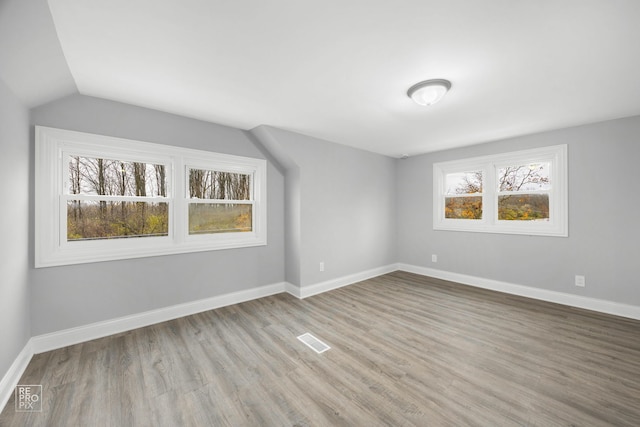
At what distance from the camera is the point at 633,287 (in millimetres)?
2996

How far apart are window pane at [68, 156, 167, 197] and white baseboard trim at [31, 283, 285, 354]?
1.36 m

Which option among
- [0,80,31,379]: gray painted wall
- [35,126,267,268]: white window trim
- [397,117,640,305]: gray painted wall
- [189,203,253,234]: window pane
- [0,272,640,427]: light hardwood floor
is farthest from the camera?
[189,203,253,234]: window pane

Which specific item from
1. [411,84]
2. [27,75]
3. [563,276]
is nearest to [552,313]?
[563,276]

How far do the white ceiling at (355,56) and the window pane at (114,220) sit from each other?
113 cm

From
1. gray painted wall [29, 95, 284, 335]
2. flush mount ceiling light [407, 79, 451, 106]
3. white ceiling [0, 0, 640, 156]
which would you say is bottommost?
gray painted wall [29, 95, 284, 335]

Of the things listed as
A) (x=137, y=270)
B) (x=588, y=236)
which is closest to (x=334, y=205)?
(x=137, y=270)

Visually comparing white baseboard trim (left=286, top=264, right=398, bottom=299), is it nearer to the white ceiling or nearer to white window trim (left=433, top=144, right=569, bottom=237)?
white window trim (left=433, top=144, right=569, bottom=237)

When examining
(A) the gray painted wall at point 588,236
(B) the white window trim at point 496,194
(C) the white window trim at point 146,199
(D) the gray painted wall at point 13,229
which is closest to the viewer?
(D) the gray painted wall at point 13,229

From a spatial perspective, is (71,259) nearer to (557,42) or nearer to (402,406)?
(402,406)

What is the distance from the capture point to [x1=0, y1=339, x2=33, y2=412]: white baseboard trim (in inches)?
66.3

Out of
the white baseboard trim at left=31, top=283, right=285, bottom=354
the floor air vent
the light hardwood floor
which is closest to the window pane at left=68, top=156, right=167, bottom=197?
the white baseboard trim at left=31, top=283, right=285, bottom=354

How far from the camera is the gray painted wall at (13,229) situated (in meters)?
1.74

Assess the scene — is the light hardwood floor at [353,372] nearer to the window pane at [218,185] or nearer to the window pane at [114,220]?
the window pane at [114,220]

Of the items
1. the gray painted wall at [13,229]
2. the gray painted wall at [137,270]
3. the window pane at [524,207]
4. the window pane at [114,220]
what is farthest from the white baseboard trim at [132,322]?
the window pane at [524,207]
